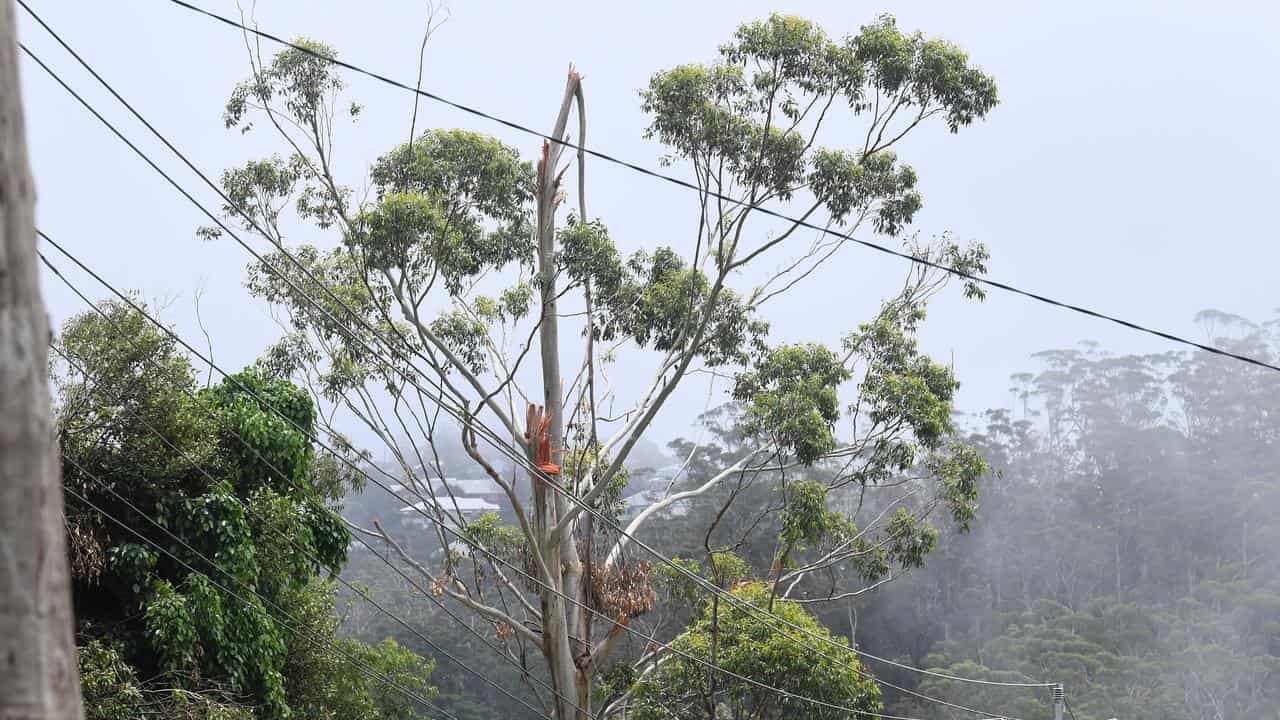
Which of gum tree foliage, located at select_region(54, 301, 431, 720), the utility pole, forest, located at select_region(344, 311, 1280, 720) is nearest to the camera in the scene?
the utility pole

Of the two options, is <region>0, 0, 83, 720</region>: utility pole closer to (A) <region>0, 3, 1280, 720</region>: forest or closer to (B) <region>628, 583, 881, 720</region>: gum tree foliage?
(A) <region>0, 3, 1280, 720</region>: forest

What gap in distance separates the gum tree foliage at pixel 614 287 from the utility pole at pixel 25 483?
32.8 feet

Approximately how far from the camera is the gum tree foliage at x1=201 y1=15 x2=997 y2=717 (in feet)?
40.6

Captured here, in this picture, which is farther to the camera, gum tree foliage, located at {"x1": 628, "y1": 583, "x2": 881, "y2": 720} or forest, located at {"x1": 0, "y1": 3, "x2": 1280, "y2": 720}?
gum tree foliage, located at {"x1": 628, "y1": 583, "x2": 881, "y2": 720}

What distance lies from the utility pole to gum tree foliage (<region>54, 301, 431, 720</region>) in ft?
24.7

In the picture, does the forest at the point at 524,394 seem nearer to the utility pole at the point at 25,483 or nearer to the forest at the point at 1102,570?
the utility pole at the point at 25,483

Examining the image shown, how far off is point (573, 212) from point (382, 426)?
426cm

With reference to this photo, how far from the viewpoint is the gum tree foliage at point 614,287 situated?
12367 millimetres

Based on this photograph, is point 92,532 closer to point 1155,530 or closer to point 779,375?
point 779,375

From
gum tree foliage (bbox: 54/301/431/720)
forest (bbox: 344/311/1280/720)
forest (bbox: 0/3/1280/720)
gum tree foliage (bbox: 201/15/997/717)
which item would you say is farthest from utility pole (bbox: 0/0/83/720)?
forest (bbox: 344/311/1280/720)

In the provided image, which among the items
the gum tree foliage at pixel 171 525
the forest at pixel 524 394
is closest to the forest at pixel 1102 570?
the forest at pixel 524 394

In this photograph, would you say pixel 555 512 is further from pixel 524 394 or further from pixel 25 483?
pixel 25 483

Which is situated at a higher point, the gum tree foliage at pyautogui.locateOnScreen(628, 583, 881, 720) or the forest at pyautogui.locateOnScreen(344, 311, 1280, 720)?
the forest at pyautogui.locateOnScreen(344, 311, 1280, 720)

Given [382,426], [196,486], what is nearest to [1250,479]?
[382,426]
